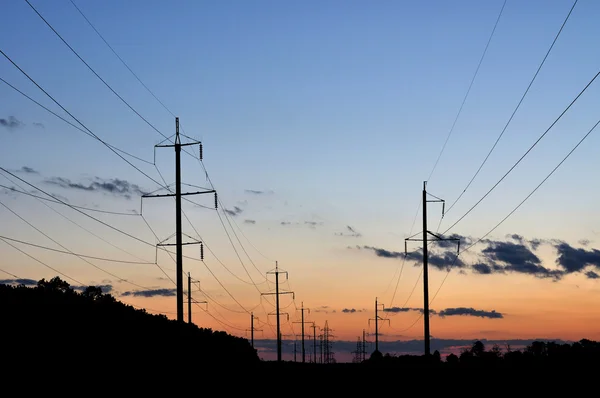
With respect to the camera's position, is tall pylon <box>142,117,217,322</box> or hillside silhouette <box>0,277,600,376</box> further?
tall pylon <box>142,117,217,322</box>

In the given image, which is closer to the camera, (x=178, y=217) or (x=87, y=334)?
(x=87, y=334)

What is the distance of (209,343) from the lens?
145 feet

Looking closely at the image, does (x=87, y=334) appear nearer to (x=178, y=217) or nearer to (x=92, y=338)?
(x=92, y=338)

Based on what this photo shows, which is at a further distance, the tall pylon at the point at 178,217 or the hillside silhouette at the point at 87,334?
the tall pylon at the point at 178,217

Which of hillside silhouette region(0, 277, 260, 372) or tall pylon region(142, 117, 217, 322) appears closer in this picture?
hillside silhouette region(0, 277, 260, 372)

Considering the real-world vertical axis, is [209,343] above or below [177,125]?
below

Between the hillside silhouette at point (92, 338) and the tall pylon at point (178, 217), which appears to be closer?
the hillside silhouette at point (92, 338)

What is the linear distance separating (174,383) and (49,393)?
31.9 feet

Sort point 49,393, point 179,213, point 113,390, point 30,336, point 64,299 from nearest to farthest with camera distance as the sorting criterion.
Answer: point 49,393 < point 30,336 < point 113,390 < point 64,299 < point 179,213

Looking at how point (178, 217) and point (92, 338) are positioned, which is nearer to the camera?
point (92, 338)

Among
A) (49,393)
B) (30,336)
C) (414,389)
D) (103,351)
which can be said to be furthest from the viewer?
(414,389)

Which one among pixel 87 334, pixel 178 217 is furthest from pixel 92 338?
pixel 178 217

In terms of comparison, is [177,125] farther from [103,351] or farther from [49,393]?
[49,393]

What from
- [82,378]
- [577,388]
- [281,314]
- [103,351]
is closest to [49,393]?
[82,378]
